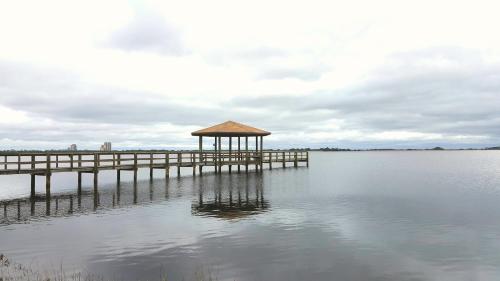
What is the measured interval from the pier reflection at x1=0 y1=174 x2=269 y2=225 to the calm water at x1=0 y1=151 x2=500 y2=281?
107mm

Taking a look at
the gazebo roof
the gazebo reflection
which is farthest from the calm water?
the gazebo roof

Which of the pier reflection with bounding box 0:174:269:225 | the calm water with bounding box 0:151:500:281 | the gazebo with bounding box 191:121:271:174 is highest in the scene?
the gazebo with bounding box 191:121:271:174

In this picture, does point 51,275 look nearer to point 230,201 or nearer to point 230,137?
point 230,201

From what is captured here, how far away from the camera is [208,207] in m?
20.5

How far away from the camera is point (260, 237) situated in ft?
44.3

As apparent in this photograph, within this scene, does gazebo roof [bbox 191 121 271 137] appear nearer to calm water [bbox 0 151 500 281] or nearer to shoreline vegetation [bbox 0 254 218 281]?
calm water [bbox 0 151 500 281]

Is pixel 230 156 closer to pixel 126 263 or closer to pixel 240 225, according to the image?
pixel 240 225

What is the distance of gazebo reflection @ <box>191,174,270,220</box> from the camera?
18631mm

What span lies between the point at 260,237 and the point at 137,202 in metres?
11.0

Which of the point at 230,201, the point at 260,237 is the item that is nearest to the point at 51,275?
the point at 260,237

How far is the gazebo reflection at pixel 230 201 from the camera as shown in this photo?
61.1 feet

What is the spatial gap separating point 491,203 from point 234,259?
60.8ft

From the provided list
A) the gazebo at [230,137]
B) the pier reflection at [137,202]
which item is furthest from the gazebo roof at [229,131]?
the pier reflection at [137,202]

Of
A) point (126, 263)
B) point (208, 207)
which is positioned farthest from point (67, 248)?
point (208, 207)
